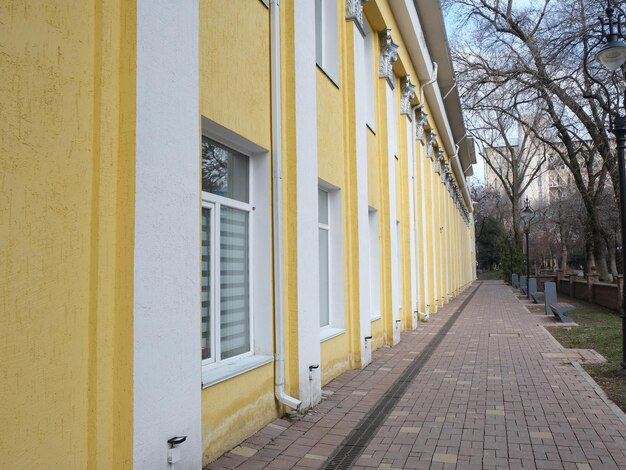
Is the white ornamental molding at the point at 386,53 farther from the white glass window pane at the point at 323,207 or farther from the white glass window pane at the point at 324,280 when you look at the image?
the white glass window pane at the point at 324,280

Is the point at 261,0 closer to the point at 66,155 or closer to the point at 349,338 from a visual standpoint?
the point at 66,155

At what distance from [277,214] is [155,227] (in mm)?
2309

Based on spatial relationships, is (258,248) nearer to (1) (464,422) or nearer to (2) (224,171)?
(2) (224,171)

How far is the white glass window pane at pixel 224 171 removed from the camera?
5141 mm

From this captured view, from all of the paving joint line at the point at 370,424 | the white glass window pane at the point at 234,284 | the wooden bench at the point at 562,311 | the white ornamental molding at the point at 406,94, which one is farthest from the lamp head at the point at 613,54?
the wooden bench at the point at 562,311

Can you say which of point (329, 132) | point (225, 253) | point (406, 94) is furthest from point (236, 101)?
point (406, 94)

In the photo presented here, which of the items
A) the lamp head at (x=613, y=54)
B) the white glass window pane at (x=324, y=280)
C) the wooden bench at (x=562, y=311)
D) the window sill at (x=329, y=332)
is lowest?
the wooden bench at (x=562, y=311)

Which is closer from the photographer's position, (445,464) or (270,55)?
(445,464)

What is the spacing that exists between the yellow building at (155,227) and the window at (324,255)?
574 millimetres

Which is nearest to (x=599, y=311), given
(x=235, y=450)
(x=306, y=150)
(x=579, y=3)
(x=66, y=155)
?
(x=579, y=3)

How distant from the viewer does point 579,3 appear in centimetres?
1460

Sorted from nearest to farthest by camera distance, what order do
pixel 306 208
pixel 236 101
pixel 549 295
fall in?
pixel 236 101 → pixel 306 208 → pixel 549 295

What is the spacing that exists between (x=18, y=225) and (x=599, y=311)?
72.8 ft

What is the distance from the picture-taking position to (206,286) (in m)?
5.00
